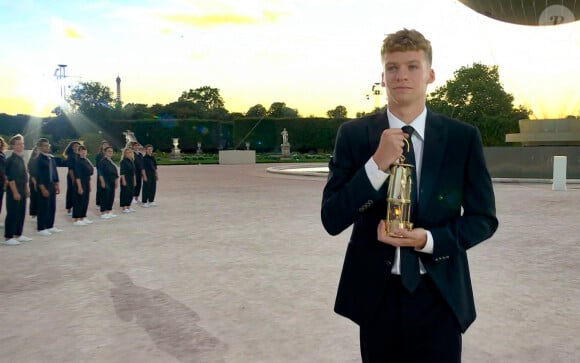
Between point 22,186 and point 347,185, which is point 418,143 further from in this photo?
point 22,186

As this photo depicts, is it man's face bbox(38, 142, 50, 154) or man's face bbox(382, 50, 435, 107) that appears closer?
man's face bbox(382, 50, 435, 107)


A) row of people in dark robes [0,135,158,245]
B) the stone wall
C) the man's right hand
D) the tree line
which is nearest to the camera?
the man's right hand

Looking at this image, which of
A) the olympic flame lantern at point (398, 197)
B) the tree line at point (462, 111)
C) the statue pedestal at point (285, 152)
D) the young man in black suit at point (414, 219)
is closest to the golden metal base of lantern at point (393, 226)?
the olympic flame lantern at point (398, 197)

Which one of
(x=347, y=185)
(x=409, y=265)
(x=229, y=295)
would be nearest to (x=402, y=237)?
(x=409, y=265)

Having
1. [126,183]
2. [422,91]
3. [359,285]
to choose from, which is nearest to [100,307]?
[359,285]

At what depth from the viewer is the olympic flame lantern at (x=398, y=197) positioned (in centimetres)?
196

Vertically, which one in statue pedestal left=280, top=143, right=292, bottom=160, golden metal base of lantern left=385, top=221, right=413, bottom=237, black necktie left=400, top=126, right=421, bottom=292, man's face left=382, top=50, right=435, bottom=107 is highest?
man's face left=382, top=50, right=435, bottom=107

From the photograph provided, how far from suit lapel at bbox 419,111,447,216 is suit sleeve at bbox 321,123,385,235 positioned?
0.18m

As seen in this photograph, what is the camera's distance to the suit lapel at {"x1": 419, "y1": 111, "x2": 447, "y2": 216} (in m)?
2.17

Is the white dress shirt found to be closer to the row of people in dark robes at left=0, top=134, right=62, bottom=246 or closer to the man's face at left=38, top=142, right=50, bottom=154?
the row of people in dark robes at left=0, top=134, right=62, bottom=246

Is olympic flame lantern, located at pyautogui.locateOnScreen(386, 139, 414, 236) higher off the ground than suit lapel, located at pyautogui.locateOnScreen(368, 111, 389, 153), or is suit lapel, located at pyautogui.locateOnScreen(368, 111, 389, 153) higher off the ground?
suit lapel, located at pyautogui.locateOnScreen(368, 111, 389, 153)

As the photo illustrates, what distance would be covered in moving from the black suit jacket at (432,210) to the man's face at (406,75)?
0.15 m

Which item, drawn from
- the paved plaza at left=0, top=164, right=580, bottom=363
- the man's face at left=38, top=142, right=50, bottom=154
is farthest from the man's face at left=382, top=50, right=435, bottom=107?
the man's face at left=38, top=142, right=50, bottom=154

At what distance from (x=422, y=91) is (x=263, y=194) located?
55.6ft
